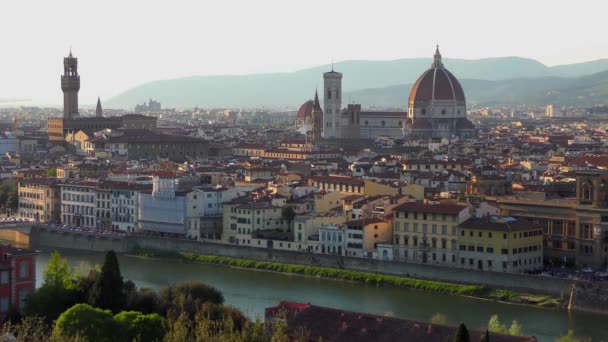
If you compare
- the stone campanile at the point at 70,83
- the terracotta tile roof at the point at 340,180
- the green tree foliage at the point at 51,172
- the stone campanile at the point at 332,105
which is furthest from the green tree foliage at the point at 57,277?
the stone campanile at the point at 70,83

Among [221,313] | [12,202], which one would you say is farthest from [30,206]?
[221,313]

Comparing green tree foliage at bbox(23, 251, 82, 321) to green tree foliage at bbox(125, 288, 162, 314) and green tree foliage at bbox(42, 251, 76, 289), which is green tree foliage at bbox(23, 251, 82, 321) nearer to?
green tree foliage at bbox(42, 251, 76, 289)

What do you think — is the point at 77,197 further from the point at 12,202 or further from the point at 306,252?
the point at 306,252

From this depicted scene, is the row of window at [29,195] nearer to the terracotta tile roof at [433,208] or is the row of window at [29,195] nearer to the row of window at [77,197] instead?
the row of window at [77,197]

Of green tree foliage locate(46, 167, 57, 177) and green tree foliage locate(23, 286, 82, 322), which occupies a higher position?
green tree foliage locate(46, 167, 57, 177)

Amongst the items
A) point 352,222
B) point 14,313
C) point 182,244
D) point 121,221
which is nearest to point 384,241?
Result: point 352,222

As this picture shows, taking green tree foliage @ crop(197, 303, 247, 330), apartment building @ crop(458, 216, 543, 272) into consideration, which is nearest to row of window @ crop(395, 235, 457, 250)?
apartment building @ crop(458, 216, 543, 272)

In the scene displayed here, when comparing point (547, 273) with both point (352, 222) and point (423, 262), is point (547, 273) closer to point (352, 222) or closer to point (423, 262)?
point (423, 262)
